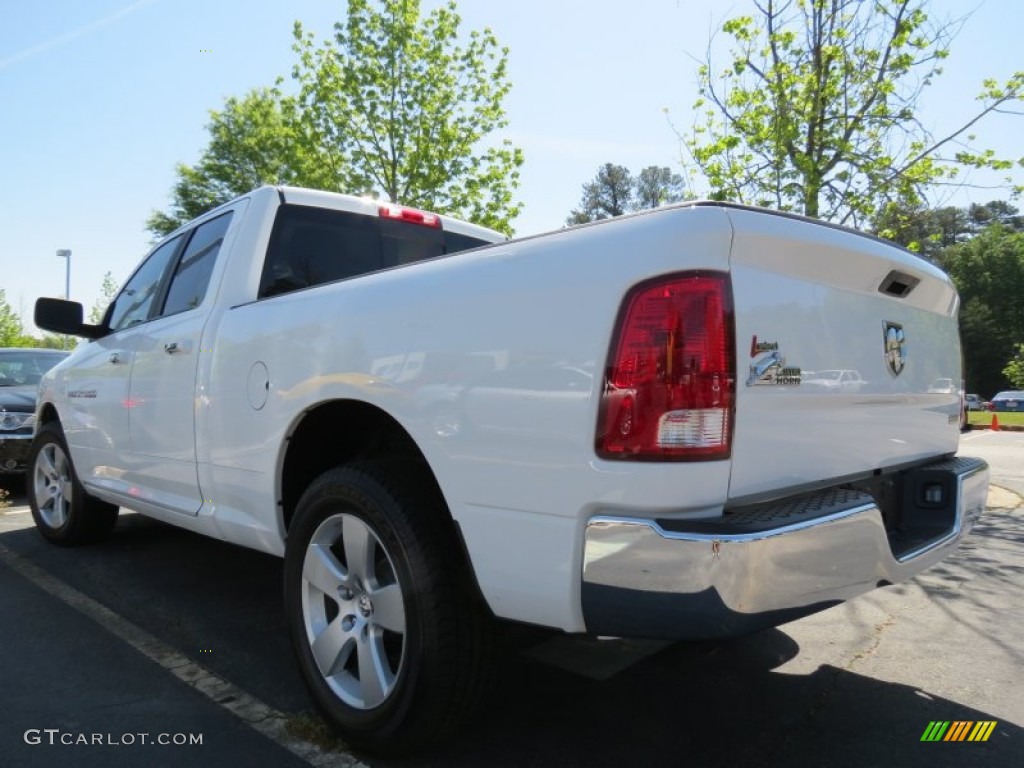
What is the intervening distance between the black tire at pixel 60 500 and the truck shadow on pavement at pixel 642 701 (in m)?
1.01

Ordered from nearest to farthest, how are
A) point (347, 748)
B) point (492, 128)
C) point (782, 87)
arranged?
point (347, 748) → point (782, 87) → point (492, 128)

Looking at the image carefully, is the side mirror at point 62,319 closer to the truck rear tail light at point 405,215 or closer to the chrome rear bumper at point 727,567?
the truck rear tail light at point 405,215

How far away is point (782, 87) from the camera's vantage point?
9.44 m

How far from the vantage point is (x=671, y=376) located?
1823mm

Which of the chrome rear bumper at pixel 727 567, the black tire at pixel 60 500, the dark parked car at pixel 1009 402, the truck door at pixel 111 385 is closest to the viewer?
the chrome rear bumper at pixel 727 567

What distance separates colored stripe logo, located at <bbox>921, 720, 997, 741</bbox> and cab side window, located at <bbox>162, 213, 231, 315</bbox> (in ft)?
11.3

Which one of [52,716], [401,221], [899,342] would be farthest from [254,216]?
[899,342]

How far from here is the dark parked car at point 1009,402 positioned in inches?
1732

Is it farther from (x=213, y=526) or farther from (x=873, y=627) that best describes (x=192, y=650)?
(x=873, y=627)

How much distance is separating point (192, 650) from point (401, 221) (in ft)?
7.41

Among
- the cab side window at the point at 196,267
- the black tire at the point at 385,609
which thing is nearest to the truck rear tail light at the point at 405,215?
the cab side window at the point at 196,267

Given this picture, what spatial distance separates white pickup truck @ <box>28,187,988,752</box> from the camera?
1827 millimetres

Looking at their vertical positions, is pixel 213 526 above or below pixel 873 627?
above

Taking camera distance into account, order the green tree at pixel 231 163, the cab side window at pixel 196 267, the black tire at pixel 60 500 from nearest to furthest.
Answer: the cab side window at pixel 196 267, the black tire at pixel 60 500, the green tree at pixel 231 163
